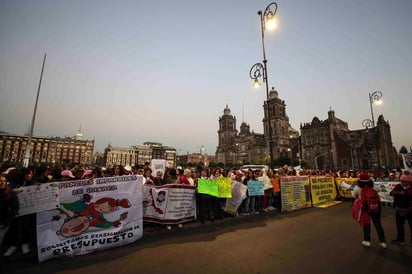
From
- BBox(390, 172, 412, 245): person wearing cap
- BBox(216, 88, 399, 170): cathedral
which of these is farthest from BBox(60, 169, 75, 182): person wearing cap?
BBox(216, 88, 399, 170): cathedral

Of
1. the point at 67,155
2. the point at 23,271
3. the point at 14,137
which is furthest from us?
the point at 67,155

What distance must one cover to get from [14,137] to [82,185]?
16132 centimetres

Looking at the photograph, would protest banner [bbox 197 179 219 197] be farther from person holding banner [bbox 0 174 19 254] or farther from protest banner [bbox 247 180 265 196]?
person holding banner [bbox 0 174 19 254]

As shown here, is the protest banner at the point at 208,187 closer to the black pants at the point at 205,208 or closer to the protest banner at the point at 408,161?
the black pants at the point at 205,208

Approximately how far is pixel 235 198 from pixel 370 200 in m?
4.65

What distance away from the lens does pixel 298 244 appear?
5.21 m

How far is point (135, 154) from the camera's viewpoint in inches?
6260

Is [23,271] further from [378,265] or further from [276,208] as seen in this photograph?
[276,208]

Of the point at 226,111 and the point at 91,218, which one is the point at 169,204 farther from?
the point at 226,111

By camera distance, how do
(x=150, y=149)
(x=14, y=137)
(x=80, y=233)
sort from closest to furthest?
1. (x=80, y=233)
2. (x=14, y=137)
3. (x=150, y=149)

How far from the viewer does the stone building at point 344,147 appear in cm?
6575

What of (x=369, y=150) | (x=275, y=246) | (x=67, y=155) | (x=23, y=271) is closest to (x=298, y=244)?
(x=275, y=246)

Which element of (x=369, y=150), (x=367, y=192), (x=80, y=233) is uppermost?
(x=369, y=150)

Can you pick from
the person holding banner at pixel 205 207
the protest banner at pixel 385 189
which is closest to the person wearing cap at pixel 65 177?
the person holding banner at pixel 205 207
